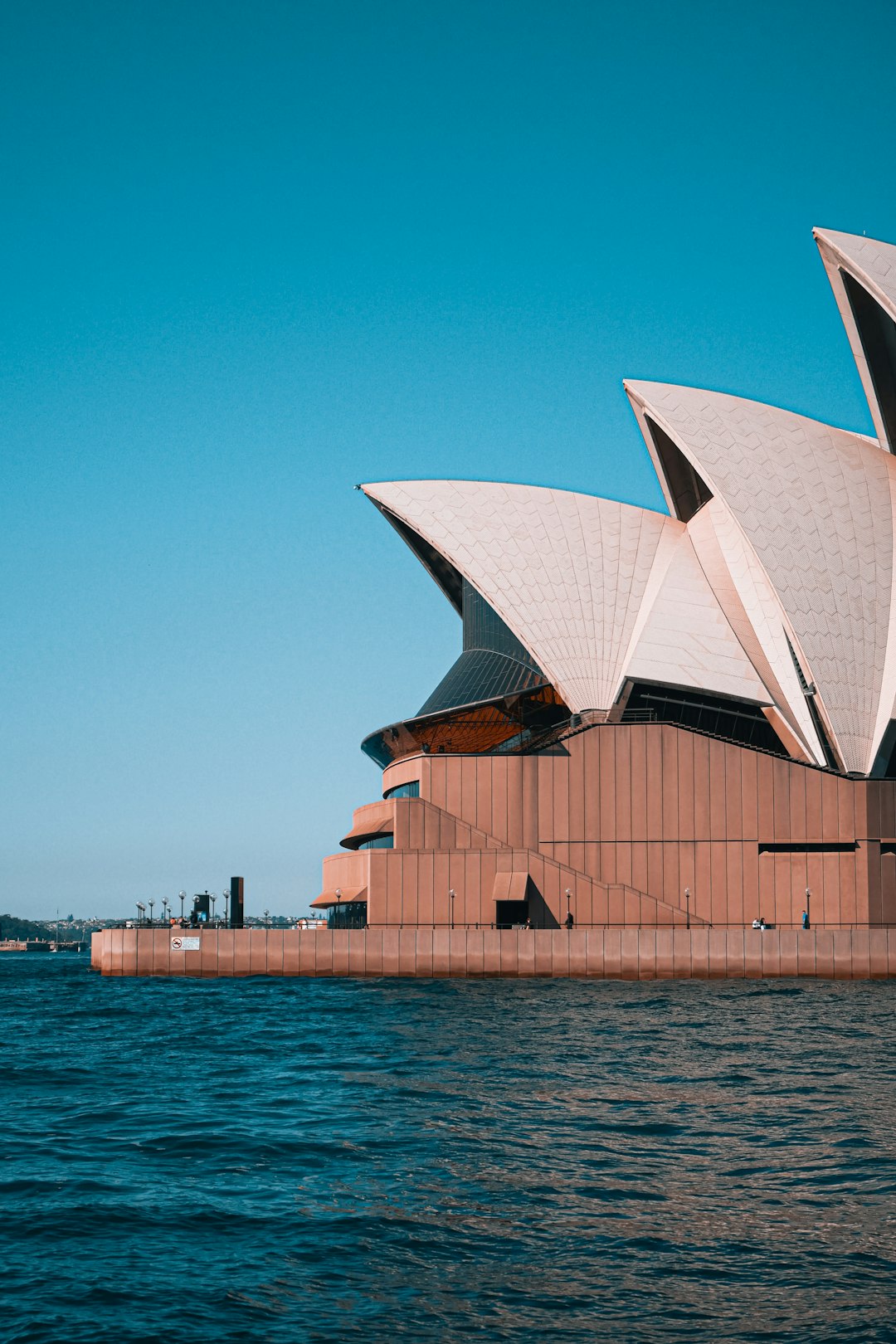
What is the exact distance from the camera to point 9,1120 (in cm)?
1825

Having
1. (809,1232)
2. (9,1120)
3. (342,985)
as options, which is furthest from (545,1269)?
(342,985)

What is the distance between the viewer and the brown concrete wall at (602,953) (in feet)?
138

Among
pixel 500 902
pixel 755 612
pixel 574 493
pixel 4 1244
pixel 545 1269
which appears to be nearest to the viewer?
pixel 545 1269

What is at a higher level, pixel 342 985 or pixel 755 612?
pixel 755 612

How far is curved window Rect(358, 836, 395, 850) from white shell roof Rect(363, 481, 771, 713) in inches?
360

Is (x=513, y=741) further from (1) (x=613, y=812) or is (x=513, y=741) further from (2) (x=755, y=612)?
(2) (x=755, y=612)

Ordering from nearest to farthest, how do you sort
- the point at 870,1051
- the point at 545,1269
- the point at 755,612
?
the point at 545,1269, the point at 870,1051, the point at 755,612

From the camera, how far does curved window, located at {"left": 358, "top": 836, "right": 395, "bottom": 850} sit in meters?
51.1

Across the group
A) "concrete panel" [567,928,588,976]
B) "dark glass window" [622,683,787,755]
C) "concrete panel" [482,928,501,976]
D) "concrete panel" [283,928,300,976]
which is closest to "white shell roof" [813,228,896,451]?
"dark glass window" [622,683,787,755]

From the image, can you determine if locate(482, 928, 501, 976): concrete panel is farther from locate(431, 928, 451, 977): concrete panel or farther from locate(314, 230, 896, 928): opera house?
locate(314, 230, 896, 928): opera house

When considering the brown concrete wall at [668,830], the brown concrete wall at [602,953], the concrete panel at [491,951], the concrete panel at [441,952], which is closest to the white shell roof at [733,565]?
the brown concrete wall at [668,830]

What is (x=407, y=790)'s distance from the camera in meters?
49.0

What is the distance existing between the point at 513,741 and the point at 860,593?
519 inches

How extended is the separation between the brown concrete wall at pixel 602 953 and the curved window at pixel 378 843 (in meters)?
6.82
